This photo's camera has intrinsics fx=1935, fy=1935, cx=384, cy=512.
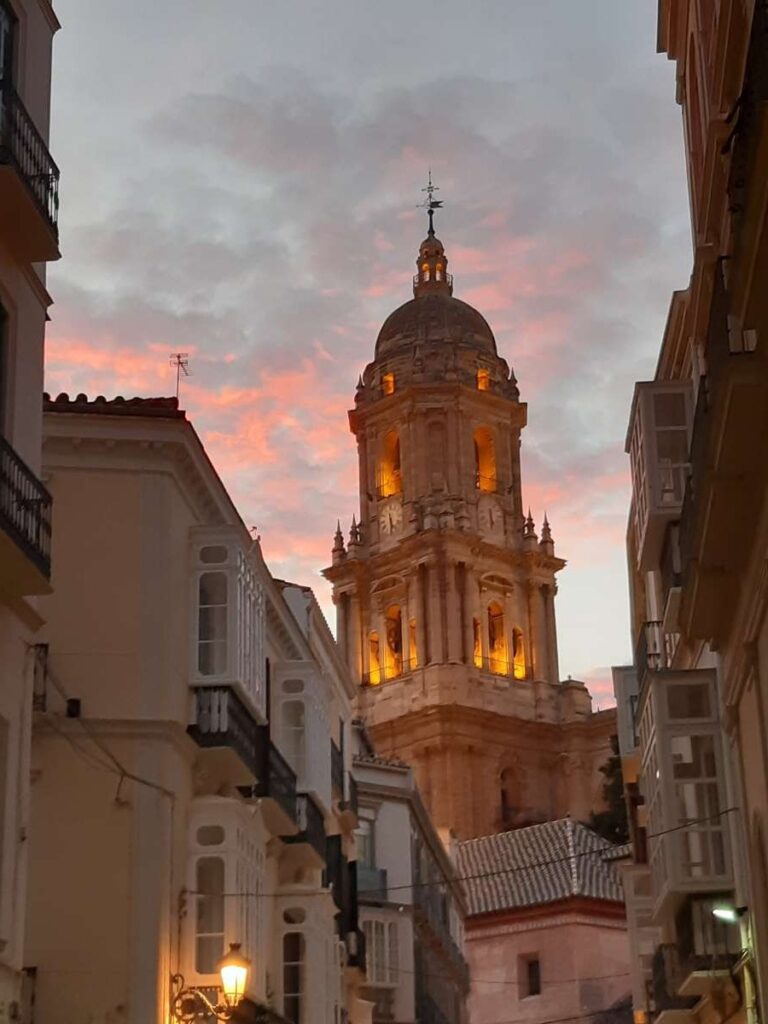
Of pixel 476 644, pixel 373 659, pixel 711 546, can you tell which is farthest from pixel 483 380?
pixel 711 546

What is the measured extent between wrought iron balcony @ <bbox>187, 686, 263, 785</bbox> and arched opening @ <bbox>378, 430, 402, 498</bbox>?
5850 cm

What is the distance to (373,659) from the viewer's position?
264ft

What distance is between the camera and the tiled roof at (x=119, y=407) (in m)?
23.1

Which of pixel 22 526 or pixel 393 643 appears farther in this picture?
pixel 393 643

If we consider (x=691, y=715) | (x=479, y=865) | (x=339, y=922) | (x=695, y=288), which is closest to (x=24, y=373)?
(x=695, y=288)

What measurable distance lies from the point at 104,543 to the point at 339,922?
13.6 metres

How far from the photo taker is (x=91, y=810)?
A: 2175 centimetres

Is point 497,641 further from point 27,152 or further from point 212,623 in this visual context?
point 27,152

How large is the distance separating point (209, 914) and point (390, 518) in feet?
192

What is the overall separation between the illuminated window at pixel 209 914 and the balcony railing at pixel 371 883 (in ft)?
66.8

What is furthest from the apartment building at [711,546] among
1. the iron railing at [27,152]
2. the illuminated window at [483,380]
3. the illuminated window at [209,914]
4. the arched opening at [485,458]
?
the illuminated window at [483,380]

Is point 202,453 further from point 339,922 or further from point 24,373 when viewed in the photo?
point 339,922

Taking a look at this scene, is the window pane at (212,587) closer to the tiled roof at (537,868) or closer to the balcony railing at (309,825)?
the balcony railing at (309,825)

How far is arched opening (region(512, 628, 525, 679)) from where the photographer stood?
80000mm
